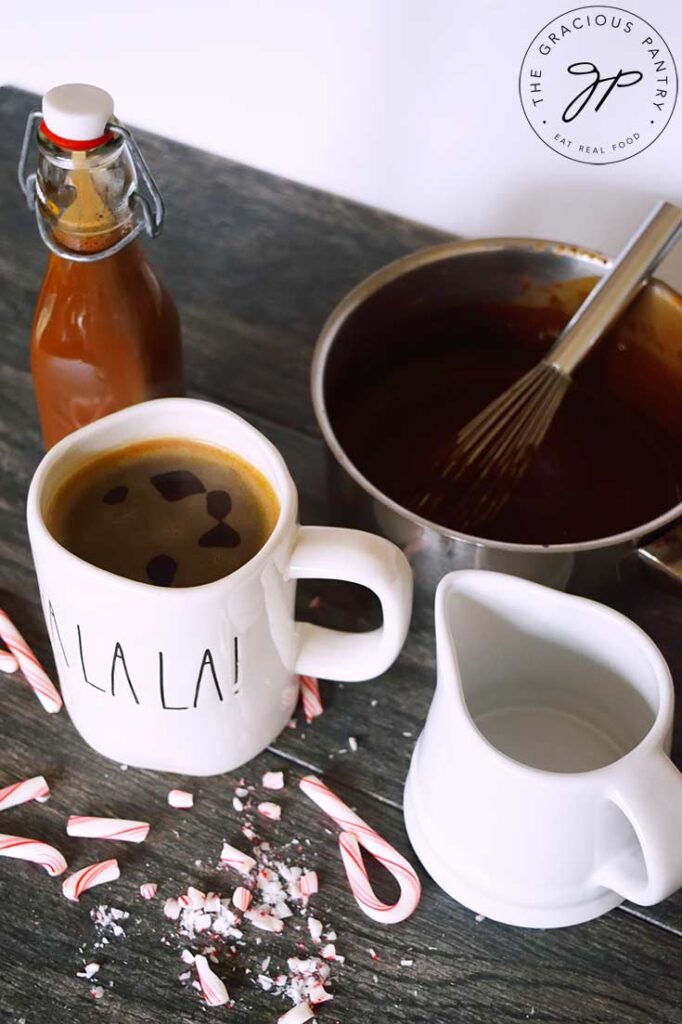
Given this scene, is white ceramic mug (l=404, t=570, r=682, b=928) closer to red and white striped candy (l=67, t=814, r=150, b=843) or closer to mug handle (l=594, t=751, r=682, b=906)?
mug handle (l=594, t=751, r=682, b=906)

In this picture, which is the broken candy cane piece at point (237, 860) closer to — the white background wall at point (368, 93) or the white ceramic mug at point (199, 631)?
the white ceramic mug at point (199, 631)

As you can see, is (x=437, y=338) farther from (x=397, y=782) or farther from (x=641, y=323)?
(x=397, y=782)

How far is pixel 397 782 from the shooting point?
586 mm

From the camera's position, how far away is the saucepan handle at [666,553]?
58cm

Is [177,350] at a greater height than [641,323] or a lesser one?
lesser

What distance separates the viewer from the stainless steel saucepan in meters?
0.57

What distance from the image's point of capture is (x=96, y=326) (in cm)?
60

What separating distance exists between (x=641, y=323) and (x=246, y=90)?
328mm

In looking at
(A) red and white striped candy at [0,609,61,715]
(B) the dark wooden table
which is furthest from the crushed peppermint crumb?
(A) red and white striped candy at [0,609,61,715]

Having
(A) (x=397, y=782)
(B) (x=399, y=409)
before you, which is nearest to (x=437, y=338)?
(B) (x=399, y=409)

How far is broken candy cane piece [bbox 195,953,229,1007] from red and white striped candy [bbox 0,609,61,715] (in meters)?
A: 0.16

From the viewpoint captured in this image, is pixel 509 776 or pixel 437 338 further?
pixel 437 338

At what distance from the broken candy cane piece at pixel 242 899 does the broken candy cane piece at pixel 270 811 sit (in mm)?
40

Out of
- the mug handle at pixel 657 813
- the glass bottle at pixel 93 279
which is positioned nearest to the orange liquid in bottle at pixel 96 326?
the glass bottle at pixel 93 279
